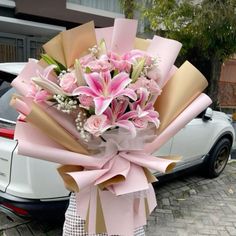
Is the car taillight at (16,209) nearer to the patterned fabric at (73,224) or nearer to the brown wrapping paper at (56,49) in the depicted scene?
the patterned fabric at (73,224)

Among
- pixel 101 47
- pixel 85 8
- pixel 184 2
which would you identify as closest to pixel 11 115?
pixel 101 47

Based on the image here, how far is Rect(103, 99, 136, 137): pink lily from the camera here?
139 cm

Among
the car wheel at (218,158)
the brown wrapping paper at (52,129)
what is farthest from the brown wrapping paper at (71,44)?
the car wheel at (218,158)

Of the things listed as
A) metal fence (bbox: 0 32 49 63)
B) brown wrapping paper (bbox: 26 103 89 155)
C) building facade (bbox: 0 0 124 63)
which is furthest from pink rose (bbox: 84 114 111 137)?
metal fence (bbox: 0 32 49 63)

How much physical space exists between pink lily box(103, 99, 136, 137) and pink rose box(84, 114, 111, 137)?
0.03m

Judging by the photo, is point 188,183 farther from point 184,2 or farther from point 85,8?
point 85,8

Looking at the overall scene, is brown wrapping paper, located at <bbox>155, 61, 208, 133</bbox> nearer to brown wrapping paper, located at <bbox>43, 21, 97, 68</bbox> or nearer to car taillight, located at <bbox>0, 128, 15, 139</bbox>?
brown wrapping paper, located at <bbox>43, 21, 97, 68</bbox>

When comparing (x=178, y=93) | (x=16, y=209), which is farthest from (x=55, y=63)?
(x=16, y=209)

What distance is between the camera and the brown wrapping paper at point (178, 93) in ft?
5.08

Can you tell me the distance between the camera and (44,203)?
8.79 ft

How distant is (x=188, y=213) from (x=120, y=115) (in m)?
2.83

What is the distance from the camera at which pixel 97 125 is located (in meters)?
1.35

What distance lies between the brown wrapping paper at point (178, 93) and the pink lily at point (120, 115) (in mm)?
206

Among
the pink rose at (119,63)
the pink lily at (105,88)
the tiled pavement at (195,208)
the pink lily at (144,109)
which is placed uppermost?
the pink rose at (119,63)
